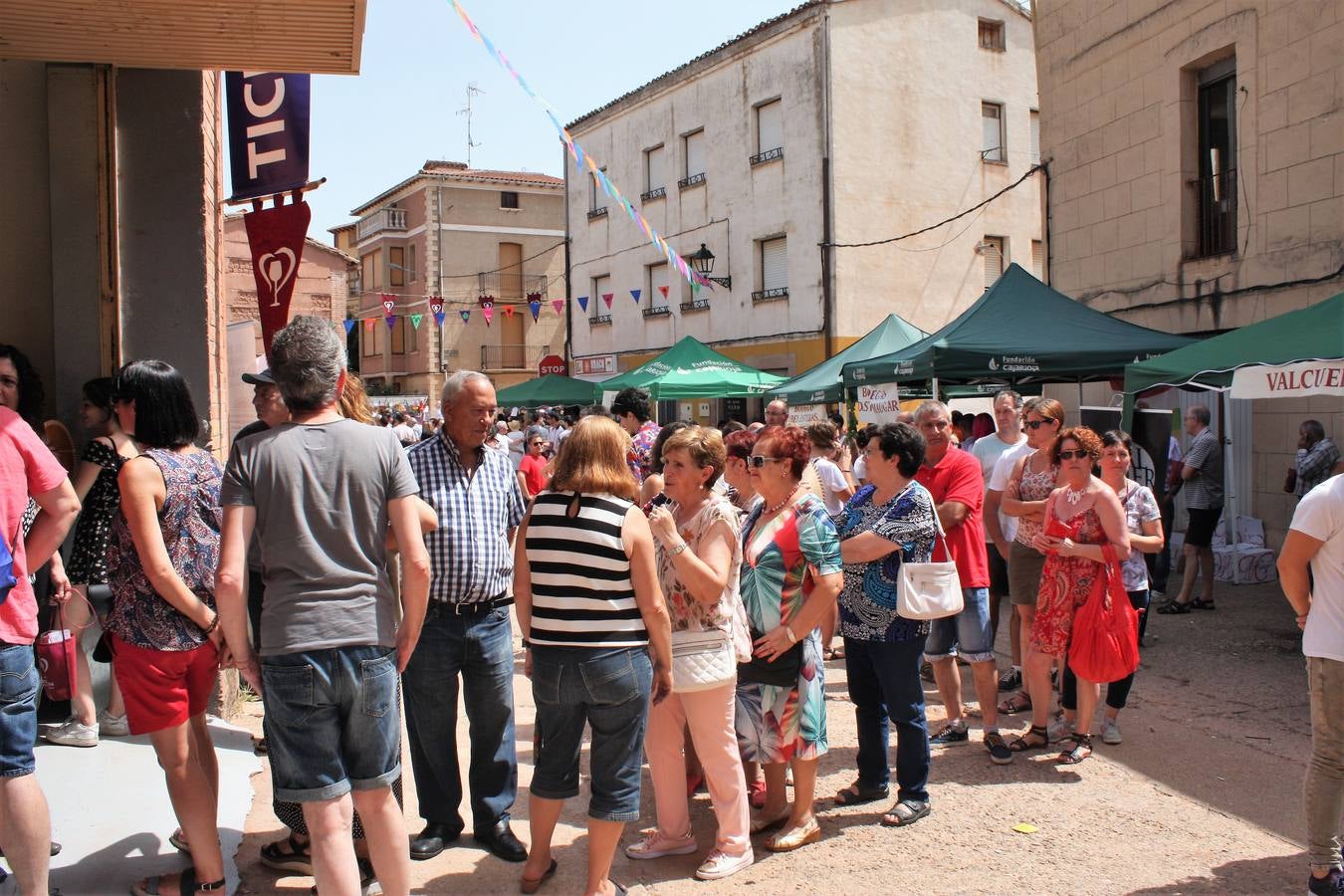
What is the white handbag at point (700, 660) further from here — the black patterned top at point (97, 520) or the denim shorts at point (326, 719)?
the black patterned top at point (97, 520)

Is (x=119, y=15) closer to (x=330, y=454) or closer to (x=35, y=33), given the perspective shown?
(x=35, y=33)

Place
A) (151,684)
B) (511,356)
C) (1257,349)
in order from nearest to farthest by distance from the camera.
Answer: (151,684)
(1257,349)
(511,356)

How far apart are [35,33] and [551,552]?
3.58m

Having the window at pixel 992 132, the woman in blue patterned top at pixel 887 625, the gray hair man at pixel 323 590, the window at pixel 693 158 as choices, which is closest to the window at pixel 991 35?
the window at pixel 992 132

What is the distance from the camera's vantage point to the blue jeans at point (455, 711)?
4.06m

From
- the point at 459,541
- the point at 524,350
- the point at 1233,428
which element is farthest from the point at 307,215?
the point at 524,350

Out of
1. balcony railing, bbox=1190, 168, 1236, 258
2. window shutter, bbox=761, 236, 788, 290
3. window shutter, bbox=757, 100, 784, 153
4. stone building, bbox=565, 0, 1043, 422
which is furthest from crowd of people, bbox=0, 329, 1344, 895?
window shutter, bbox=757, 100, 784, 153

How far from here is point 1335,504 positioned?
369 centimetres

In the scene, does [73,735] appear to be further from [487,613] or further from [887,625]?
[887,625]

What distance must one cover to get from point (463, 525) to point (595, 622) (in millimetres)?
736

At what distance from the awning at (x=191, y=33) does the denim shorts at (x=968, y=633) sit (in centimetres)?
409

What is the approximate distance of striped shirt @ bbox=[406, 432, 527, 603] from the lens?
398 cm

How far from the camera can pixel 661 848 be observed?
168 inches

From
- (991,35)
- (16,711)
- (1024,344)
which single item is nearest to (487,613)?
(16,711)
